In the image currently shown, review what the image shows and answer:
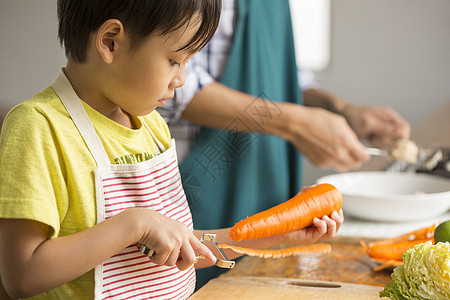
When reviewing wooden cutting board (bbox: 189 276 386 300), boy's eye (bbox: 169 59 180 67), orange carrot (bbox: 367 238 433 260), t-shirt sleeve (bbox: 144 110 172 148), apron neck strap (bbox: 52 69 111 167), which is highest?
boy's eye (bbox: 169 59 180 67)

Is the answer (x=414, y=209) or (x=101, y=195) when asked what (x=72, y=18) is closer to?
(x=101, y=195)

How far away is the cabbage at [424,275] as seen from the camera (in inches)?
31.2

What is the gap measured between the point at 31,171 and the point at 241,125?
3.14 ft

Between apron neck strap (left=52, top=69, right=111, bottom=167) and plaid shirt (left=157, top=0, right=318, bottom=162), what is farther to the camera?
plaid shirt (left=157, top=0, right=318, bottom=162)

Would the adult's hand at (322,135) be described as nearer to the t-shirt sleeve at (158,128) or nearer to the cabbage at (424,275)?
the t-shirt sleeve at (158,128)

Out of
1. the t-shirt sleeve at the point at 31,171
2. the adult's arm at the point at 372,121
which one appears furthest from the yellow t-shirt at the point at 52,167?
→ the adult's arm at the point at 372,121

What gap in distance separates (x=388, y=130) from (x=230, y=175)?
0.68 m

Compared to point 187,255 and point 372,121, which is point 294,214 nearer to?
point 187,255

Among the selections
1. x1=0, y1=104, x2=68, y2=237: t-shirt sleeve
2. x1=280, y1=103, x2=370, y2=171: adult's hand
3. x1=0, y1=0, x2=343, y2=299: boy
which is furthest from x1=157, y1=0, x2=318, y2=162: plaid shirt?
x1=0, y1=104, x2=68, y2=237: t-shirt sleeve

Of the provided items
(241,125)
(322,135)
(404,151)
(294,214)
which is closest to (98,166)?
(294,214)

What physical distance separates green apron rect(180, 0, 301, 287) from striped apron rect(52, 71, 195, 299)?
0.60 meters

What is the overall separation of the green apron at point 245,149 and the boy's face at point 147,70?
28.9 inches

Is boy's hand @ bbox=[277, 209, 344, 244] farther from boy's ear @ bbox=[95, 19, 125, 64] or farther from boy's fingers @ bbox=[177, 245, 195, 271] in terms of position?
boy's ear @ bbox=[95, 19, 125, 64]

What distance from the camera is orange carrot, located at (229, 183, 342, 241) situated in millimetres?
1007
